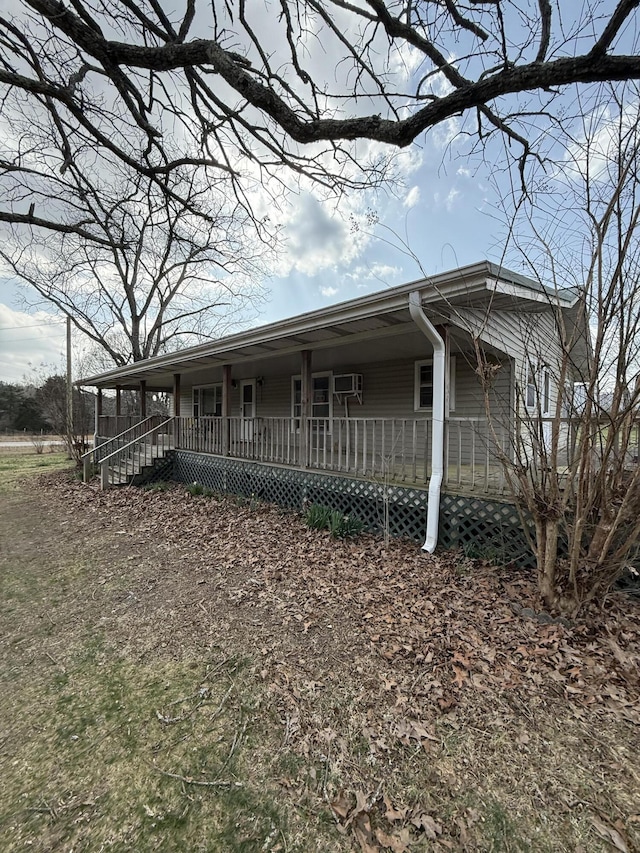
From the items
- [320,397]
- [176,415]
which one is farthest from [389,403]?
[176,415]

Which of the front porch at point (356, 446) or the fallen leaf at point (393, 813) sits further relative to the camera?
the front porch at point (356, 446)

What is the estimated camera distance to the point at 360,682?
2936 millimetres

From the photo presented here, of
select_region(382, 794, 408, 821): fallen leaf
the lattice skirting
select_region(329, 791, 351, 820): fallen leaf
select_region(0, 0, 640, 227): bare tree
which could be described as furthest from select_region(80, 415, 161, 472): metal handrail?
select_region(382, 794, 408, 821): fallen leaf

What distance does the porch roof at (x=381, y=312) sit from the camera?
15.1 ft

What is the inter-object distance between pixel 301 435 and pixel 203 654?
4.64m

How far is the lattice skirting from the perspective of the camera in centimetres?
489

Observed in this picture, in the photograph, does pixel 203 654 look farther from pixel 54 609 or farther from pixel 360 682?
pixel 54 609

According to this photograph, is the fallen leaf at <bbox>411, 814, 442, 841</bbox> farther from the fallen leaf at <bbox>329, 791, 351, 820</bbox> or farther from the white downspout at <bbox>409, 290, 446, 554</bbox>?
the white downspout at <bbox>409, 290, 446, 554</bbox>

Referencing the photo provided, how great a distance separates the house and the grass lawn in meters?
1.46

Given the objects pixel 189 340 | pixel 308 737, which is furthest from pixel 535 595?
pixel 189 340

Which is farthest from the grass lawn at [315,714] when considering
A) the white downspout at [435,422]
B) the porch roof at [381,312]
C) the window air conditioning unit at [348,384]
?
the window air conditioning unit at [348,384]

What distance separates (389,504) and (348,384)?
496cm

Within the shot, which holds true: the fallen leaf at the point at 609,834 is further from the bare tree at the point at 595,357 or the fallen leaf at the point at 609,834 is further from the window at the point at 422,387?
the window at the point at 422,387

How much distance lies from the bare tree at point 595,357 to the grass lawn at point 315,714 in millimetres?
711
